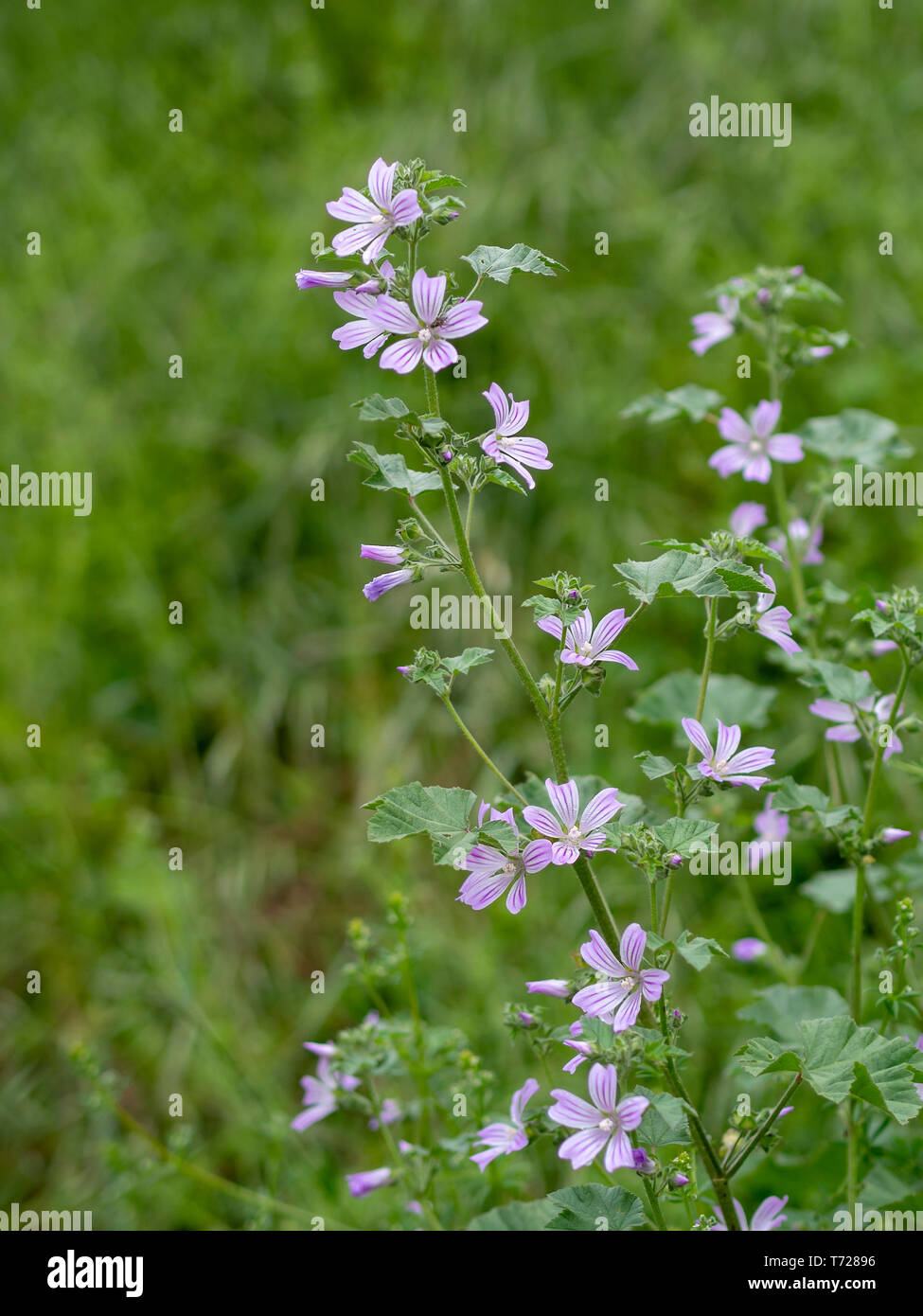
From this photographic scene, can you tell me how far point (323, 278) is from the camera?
48.4 inches

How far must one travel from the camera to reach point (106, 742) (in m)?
3.49

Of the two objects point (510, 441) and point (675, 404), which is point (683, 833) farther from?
point (675, 404)

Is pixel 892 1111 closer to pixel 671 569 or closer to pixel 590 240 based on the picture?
pixel 671 569

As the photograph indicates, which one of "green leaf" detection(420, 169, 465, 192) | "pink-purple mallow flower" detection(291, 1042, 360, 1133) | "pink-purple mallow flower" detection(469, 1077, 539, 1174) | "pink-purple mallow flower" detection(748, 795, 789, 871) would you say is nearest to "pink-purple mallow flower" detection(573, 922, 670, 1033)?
"pink-purple mallow flower" detection(469, 1077, 539, 1174)

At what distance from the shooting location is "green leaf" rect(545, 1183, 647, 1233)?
123cm

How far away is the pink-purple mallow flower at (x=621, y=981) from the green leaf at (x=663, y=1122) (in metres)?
0.08

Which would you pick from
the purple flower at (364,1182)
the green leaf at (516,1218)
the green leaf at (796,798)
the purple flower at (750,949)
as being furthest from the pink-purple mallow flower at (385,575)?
the purple flower at (750,949)

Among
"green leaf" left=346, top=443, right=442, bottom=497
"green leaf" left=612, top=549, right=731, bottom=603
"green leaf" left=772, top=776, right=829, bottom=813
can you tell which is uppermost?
"green leaf" left=346, top=443, right=442, bottom=497

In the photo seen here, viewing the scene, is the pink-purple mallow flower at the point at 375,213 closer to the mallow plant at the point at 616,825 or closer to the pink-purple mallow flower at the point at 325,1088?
the mallow plant at the point at 616,825

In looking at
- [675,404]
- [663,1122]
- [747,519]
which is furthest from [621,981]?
[675,404]

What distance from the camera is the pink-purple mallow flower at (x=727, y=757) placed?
1.28 metres

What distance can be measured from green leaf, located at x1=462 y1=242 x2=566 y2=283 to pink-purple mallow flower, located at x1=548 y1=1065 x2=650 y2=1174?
2.76ft

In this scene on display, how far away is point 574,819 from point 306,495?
9.00 feet

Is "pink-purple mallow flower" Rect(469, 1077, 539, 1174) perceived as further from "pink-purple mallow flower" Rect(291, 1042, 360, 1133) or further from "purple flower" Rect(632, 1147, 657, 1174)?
"pink-purple mallow flower" Rect(291, 1042, 360, 1133)
